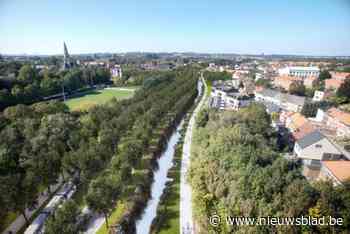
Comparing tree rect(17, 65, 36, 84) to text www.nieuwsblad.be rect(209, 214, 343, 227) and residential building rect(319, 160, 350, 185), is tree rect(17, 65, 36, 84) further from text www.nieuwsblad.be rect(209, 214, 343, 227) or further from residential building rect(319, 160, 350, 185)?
residential building rect(319, 160, 350, 185)

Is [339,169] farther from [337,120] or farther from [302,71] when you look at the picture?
[302,71]

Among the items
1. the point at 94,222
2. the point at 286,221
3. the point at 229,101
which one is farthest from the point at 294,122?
the point at 94,222

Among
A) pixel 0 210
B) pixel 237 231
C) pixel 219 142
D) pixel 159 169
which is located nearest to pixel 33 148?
pixel 0 210

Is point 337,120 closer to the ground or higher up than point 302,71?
closer to the ground

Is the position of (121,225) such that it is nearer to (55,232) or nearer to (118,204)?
(118,204)

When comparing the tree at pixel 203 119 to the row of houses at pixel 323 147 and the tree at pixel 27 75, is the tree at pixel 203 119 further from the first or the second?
the tree at pixel 27 75
